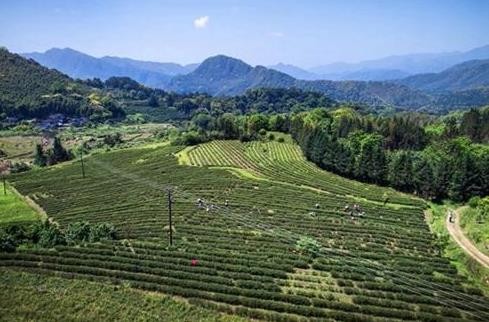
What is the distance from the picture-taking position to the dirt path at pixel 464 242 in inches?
Result: 2065

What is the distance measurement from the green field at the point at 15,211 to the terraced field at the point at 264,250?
2845mm

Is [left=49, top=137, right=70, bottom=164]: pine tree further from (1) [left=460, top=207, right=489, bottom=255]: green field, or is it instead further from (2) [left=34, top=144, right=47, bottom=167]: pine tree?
(1) [left=460, top=207, right=489, bottom=255]: green field

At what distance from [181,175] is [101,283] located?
189 ft

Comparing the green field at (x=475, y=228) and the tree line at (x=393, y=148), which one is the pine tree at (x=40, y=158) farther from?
the green field at (x=475, y=228)

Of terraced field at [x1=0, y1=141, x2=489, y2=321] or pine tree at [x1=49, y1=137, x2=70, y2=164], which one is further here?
pine tree at [x1=49, y1=137, x2=70, y2=164]

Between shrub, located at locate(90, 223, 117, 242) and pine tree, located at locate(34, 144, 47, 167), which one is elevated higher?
shrub, located at locate(90, 223, 117, 242)

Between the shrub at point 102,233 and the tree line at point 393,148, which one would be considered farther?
the tree line at point 393,148

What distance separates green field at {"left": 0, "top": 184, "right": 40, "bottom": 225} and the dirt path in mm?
63544

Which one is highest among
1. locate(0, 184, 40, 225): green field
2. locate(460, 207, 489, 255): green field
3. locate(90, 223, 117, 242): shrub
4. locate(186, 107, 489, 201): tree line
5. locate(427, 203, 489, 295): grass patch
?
locate(186, 107, 489, 201): tree line

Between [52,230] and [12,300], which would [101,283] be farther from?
[52,230]

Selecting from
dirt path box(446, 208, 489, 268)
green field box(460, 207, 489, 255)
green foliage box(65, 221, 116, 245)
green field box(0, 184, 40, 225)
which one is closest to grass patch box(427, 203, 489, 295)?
dirt path box(446, 208, 489, 268)

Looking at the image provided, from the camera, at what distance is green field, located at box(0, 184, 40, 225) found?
75444mm

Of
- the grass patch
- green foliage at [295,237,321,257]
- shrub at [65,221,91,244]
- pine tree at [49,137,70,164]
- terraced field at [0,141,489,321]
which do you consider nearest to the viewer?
terraced field at [0,141,489,321]

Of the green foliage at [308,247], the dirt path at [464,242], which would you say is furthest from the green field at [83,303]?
the dirt path at [464,242]
